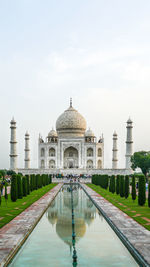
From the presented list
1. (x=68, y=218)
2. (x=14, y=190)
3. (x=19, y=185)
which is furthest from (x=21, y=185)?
(x=68, y=218)

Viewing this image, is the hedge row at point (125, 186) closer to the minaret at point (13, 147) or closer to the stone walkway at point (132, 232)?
the stone walkway at point (132, 232)

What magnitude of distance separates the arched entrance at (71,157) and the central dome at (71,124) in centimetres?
209

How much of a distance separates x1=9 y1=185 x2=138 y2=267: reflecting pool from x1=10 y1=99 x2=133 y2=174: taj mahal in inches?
1182

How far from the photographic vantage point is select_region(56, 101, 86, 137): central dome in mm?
45281

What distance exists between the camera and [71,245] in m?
6.99

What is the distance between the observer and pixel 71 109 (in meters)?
47.3

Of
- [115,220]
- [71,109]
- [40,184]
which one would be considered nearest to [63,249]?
[115,220]

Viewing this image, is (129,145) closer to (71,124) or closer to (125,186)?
(71,124)

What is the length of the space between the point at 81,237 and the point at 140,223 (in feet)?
7.02

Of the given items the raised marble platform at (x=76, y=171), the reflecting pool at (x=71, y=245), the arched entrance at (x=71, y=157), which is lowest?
the reflecting pool at (x=71, y=245)

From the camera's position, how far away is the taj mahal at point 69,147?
40.6 m

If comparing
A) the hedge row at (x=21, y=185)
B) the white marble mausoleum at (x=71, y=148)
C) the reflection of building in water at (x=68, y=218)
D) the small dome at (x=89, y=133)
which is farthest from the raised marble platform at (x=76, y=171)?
the reflection of building in water at (x=68, y=218)

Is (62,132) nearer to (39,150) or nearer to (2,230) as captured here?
(39,150)

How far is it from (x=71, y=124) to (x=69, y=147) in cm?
327
